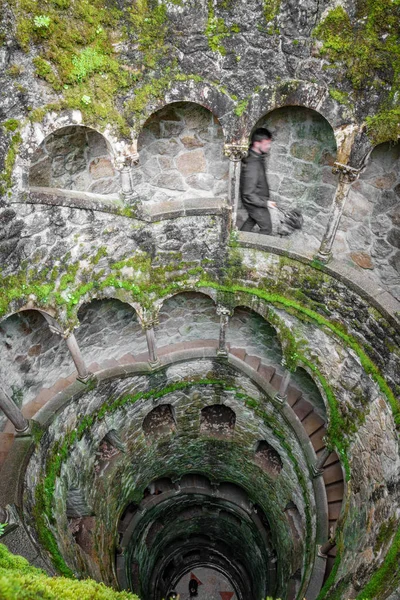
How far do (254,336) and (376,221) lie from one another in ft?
15.2

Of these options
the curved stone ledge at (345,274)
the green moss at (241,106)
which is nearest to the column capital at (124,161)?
the green moss at (241,106)

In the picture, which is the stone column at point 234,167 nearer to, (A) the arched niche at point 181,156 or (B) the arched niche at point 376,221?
(A) the arched niche at point 181,156

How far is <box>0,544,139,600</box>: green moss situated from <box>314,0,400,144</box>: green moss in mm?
6974

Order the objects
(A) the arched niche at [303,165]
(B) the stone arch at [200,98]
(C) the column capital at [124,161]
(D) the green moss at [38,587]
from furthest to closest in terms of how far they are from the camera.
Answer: (A) the arched niche at [303,165] → (C) the column capital at [124,161] → (B) the stone arch at [200,98] → (D) the green moss at [38,587]

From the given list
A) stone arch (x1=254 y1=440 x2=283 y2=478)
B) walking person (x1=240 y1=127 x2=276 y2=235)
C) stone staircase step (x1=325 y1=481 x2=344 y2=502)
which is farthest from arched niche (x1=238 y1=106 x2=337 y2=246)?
stone arch (x1=254 y1=440 x2=283 y2=478)

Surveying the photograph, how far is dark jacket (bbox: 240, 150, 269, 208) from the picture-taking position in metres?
8.70

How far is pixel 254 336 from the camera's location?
473 inches

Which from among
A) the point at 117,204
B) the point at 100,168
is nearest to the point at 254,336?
the point at 117,204

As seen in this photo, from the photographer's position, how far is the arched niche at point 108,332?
10633mm

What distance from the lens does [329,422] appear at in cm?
1020

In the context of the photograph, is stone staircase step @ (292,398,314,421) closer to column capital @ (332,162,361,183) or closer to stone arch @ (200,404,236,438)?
stone arch @ (200,404,236,438)

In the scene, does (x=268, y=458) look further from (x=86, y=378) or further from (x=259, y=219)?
(x=259, y=219)

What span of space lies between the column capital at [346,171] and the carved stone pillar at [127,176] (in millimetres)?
3500

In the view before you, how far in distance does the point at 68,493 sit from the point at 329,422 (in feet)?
21.1
